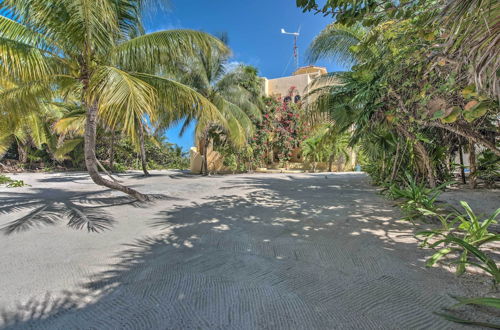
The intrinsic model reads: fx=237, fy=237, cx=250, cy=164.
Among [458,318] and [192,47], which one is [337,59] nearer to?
[192,47]

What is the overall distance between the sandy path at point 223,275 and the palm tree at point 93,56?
2.08 metres

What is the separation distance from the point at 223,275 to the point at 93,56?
530 cm

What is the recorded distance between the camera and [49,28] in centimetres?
464

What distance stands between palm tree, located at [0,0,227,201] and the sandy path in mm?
2083

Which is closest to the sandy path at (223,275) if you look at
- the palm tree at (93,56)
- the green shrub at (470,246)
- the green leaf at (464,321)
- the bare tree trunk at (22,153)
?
the green leaf at (464,321)

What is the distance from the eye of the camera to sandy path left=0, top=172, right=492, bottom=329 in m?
1.73

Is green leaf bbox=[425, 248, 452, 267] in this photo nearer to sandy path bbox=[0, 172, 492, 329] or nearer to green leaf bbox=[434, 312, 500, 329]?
sandy path bbox=[0, 172, 492, 329]

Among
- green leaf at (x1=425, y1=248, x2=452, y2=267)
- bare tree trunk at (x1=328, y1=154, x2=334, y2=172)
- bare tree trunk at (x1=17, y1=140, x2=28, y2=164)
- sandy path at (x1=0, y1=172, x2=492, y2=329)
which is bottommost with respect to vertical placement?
sandy path at (x1=0, y1=172, x2=492, y2=329)

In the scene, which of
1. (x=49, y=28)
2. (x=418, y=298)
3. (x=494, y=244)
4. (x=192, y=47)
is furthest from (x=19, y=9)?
(x=494, y=244)

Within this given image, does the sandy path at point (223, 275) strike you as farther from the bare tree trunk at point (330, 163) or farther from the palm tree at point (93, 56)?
the bare tree trunk at point (330, 163)

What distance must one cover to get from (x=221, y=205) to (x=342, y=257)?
3.32 meters

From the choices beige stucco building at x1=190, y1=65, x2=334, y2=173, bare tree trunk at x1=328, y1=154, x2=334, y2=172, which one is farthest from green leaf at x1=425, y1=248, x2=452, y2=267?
beige stucco building at x1=190, y1=65, x2=334, y2=173

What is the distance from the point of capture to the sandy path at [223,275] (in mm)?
1730

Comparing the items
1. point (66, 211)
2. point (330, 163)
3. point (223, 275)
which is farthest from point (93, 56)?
point (330, 163)
